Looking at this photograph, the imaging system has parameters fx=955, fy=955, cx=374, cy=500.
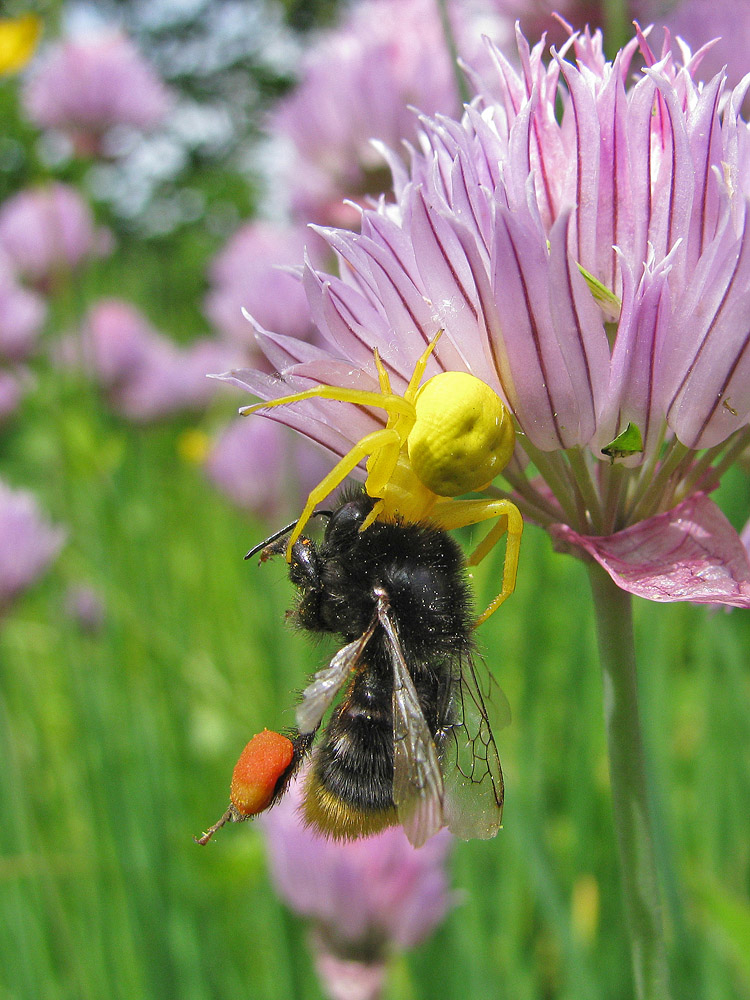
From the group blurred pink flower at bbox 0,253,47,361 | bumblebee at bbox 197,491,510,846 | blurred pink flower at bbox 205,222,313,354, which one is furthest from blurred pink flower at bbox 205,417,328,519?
bumblebee at bbox 197,491,510,846

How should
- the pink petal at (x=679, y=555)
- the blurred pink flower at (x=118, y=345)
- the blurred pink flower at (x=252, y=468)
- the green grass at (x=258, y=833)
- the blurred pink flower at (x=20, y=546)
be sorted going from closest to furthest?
the pink petal at (x=679, y=555) < the green grass at (x=258, y=833) < the blurred pink flower at (x=20, y=546) < the blurred pink flower at (x=252, y=468) < the blurred pink flower at (x=118, y=345)

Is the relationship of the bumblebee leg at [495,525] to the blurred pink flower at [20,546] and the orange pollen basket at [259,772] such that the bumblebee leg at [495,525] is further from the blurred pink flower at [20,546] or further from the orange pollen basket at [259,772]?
the blurred pink flower at [20,546]

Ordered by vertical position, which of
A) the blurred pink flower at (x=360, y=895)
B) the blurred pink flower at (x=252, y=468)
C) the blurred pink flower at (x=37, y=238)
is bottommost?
the blurred pink flower at (x=360, y=895)

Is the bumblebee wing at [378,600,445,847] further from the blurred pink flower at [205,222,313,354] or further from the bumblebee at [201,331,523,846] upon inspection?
the blurred pink flower at [205,222,313,354]

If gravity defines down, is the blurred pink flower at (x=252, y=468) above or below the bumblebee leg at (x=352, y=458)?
above

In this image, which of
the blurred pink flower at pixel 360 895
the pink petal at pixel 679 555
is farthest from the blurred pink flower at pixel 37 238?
the pink petal at pixel 679 555

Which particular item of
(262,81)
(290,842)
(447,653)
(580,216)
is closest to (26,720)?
(290,842)

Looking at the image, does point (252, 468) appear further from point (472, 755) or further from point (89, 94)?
point (472, 755)
